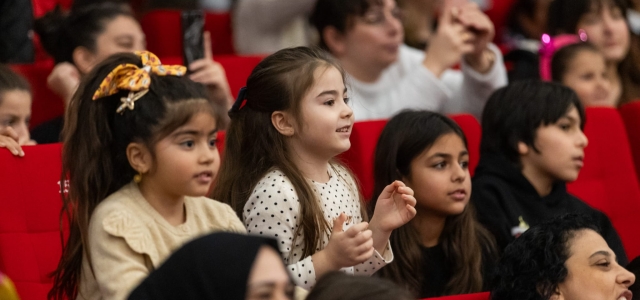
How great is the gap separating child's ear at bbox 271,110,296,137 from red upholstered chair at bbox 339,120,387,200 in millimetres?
529

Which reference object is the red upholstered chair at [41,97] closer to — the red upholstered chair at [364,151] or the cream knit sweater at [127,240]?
the red upholstered chair at [364,151]

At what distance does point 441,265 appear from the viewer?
2.57m

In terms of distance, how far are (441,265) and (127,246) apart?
95 centimetres

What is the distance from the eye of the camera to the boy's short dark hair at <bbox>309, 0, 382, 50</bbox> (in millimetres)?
3557

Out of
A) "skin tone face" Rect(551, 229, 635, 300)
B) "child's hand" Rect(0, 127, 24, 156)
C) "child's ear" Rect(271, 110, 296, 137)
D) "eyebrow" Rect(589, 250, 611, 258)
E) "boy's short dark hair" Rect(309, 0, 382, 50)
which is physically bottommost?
"skin tone face" Rect(551, 229, 635, 300)

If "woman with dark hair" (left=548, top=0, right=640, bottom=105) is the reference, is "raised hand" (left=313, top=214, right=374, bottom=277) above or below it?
below

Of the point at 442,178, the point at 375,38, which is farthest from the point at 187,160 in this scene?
the point at 375,38

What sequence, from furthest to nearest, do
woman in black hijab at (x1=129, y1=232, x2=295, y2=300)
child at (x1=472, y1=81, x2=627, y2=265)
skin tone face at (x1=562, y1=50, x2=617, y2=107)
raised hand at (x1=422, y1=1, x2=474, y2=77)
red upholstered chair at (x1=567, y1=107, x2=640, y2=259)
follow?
skin tone face at (x1=562, y1=50, x2=617, y2=107), raised hand at (x1=422, y1=1, x2=474, y2=77), red upholstered chair at (x1=567, y1=107, x2=640, y2=259), child at (x1=472, y1=81, x2=627, y2=265), woman in black hijab at (x1=129, y1=232, x2=295, y2=300)

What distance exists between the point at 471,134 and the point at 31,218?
1.34 m

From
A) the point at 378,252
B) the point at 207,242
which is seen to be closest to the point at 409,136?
the point at 378,252

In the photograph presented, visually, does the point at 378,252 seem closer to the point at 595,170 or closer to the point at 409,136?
the point at 409,136

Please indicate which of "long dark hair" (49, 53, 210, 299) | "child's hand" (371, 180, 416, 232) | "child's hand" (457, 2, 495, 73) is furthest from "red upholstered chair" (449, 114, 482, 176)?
"long dark hair" (49, 53, 210, 299)

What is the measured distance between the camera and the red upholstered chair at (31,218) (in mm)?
2244

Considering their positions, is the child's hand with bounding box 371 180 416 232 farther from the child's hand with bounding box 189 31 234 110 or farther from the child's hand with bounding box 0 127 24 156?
the child's hand with bounding box 189 31 234 110
